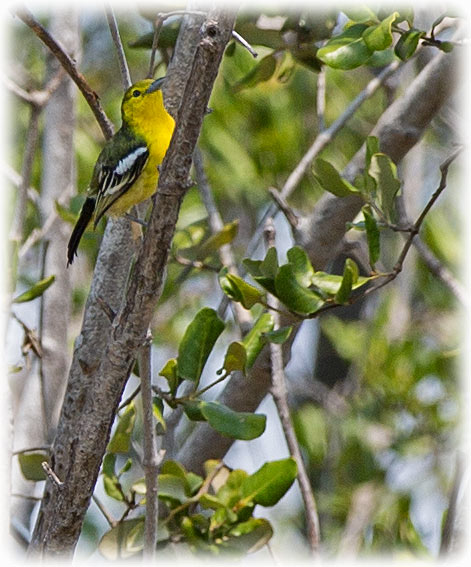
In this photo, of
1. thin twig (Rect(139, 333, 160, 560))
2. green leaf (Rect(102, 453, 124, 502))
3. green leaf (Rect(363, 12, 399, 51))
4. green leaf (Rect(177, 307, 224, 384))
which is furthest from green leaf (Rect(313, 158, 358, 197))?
green leaf (Rect(102, 453, 124, 502))

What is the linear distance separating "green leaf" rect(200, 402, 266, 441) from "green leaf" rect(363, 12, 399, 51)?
3.07 feet

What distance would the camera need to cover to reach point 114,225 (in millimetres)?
2643

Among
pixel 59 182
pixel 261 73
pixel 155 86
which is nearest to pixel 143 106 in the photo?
pixel 155 86

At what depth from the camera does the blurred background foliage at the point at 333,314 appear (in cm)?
426

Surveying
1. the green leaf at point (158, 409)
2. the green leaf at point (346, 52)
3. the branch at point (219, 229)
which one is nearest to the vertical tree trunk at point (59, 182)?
the branch at point (219, 229)

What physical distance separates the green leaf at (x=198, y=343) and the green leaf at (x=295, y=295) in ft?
0.68

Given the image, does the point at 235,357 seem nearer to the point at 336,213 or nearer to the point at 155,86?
the point at 336,213

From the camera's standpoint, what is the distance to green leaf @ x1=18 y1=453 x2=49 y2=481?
2.52 metres

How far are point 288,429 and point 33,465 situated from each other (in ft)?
2.27

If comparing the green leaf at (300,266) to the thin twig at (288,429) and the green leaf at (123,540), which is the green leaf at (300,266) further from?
the green leaf at (123,540)

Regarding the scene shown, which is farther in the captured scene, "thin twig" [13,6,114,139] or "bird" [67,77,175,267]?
"bird" [67,77,175,267]

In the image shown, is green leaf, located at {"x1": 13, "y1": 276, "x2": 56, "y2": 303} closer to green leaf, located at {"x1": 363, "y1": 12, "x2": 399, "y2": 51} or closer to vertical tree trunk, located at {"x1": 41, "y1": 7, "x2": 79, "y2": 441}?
vertical tree trunk, located at {"x1": 41, "y1": 7, "x2": 79, "y2": 441}

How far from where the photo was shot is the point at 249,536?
2443mm

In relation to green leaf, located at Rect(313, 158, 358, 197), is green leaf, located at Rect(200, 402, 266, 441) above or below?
below
